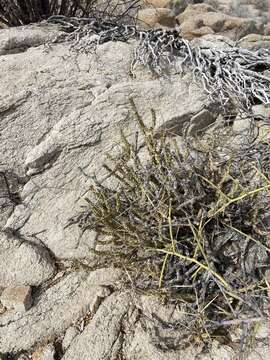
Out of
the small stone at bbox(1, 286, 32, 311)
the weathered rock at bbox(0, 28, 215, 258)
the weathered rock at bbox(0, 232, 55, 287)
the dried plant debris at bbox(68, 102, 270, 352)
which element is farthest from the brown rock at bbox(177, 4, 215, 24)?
the small stone at bbox(1, 286, 32, 311)

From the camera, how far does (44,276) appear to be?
2.25 metres

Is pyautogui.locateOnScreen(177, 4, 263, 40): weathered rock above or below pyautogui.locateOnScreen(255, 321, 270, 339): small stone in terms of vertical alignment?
below

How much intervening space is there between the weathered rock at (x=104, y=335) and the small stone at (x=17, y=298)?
311mm

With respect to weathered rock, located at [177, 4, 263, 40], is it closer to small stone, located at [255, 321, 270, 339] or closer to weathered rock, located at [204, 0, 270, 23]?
weathered rock, located at [204, 0, 270, 23]

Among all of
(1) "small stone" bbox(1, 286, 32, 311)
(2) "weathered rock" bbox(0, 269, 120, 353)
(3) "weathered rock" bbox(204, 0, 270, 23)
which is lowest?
(3) "weathered rock" bbox(204, 0, 270, 23)

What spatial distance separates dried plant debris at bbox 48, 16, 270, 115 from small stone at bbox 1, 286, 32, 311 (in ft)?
4.65

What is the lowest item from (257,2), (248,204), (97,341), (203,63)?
(257,2)

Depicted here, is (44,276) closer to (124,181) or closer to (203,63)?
(124,181)

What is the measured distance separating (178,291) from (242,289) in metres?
0.31

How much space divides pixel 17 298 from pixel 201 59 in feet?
5.71

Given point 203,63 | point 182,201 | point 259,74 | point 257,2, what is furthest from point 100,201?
point 257,2

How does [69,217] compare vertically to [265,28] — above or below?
above

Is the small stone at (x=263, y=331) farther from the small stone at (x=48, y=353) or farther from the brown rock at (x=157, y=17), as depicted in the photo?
the brown rock at (x=157, y=17)

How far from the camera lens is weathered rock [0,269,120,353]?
2057 mm
